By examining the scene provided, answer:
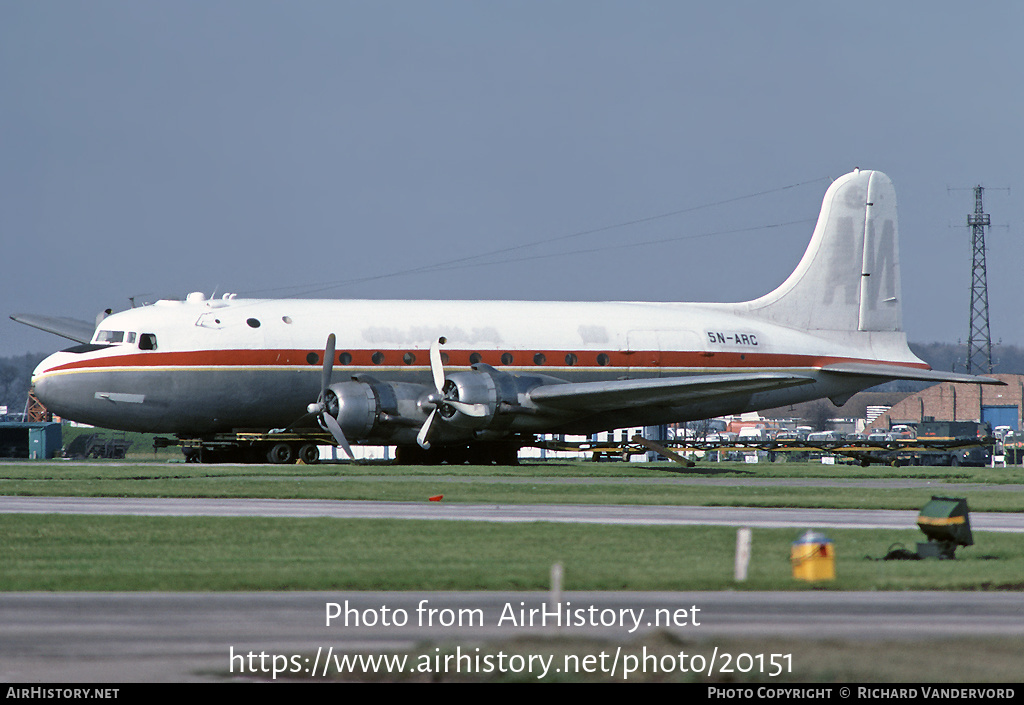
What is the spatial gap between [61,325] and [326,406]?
55.5 ft

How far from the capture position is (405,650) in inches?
473

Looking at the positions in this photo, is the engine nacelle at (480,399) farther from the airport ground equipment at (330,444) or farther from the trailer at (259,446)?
the trailer at (259,446)

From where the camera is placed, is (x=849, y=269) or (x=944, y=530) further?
(x=849, y=269)

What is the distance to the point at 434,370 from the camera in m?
43.6

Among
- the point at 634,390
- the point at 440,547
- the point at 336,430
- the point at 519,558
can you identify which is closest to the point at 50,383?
the point at 336,430

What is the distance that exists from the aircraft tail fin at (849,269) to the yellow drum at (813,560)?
36.4m

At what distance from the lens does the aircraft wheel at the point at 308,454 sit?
46.1m

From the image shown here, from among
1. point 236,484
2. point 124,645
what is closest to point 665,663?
point 124,645

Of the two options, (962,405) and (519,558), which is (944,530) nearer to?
(519,558)

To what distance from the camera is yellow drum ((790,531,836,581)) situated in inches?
673

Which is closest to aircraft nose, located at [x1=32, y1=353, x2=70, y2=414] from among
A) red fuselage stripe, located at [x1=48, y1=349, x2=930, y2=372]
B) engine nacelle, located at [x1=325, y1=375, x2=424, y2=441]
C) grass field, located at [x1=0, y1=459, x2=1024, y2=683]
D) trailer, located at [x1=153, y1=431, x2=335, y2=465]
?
red fuselage stripe, located at [x1=48, y1=349, x2=930, y2=372]

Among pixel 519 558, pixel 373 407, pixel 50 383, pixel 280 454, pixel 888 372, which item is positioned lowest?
pixel 519 558
